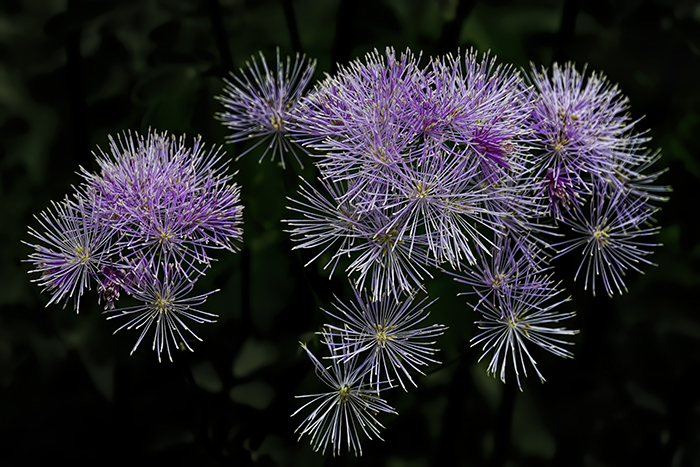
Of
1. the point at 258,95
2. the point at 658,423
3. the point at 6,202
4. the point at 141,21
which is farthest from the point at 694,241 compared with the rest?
the point at 6,202

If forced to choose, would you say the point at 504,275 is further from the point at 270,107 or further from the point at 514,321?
the point at 270,107

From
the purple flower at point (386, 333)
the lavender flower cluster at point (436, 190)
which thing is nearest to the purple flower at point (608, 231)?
the lavender flower cluster at point (436, 190)

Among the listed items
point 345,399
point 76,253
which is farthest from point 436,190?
point 76,253

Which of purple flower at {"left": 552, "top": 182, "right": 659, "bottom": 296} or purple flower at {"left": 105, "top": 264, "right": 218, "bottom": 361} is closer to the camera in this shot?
purple flower at {"left": 105, "top": 264, "right": 218, "bottom": 361}

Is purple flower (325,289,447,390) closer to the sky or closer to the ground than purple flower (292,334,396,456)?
closer to the sky

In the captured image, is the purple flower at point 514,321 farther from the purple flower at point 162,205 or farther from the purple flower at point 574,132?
the purple flower at point 162,205

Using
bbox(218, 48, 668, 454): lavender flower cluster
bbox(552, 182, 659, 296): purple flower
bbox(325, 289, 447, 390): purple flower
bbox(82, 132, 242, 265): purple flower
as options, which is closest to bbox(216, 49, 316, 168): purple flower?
bbox(218, 48, 668, 454): lavender flower cluster

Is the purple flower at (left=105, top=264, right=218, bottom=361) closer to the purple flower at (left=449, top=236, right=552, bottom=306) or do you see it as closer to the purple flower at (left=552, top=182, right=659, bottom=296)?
the purple flower at (left=449, top=236, right=552, bottom=306)
